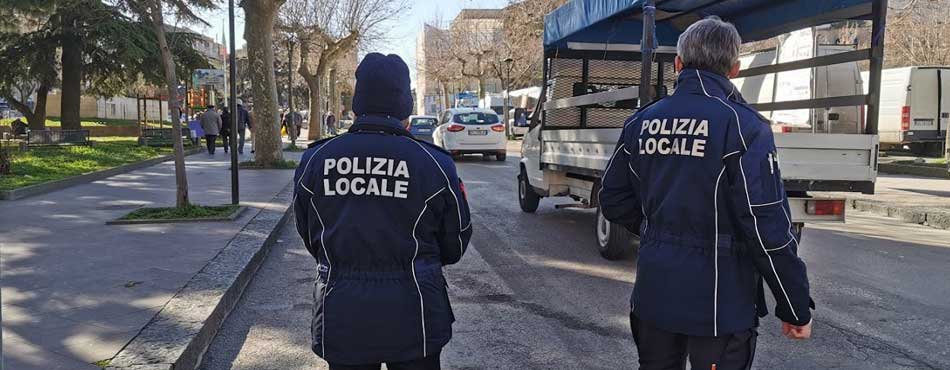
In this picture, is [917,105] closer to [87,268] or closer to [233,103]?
[233,103]

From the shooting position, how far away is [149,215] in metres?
8.95

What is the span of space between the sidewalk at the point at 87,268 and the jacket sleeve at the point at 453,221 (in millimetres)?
2401

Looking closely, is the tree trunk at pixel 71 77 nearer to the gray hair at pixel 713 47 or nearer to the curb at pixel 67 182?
the curb at pixel 67 182

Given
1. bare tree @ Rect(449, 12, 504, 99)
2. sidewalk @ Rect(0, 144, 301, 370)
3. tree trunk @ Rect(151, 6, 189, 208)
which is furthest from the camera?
bare tree @ Rect(449, 12, 504, 99)

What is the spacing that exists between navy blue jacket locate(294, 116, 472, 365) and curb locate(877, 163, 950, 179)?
16.4 meters

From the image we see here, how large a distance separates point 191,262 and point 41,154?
51.0 ft

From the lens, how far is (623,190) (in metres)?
2.64

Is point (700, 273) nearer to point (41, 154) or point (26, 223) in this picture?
point (26, 223)

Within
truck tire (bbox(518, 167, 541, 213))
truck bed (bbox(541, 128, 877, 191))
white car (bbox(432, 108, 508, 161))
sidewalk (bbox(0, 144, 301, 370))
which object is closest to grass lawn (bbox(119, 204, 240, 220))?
sidewalk (bbox(0, 144, 301, 370))

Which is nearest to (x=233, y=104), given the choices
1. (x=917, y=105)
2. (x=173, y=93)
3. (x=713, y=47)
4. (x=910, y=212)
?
(x=173, y=93)

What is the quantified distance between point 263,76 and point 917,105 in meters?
17.6

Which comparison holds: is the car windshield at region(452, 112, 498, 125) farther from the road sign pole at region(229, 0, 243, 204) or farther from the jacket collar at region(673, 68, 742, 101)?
the jacket collar at region(673, 68, 742, 101)

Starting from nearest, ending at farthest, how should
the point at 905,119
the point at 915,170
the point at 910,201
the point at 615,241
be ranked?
the point at 615,241 → the point at 910,201 → the point at 915,170 → the point at 905,119

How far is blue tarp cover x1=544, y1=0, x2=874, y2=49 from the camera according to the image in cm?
731
